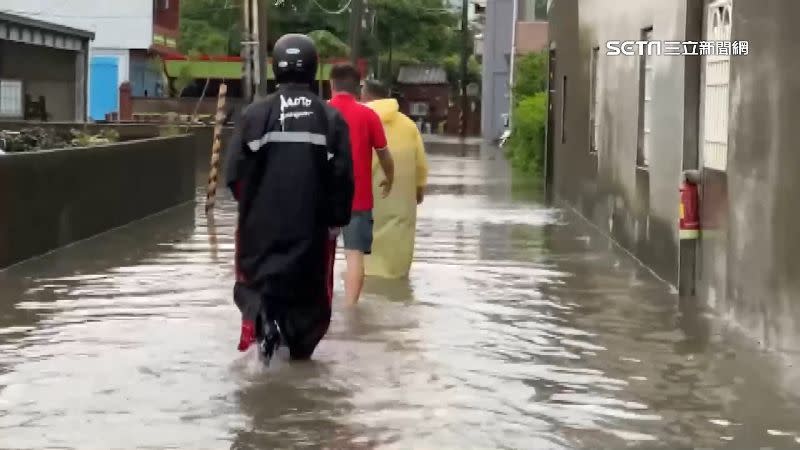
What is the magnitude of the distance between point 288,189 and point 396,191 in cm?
409

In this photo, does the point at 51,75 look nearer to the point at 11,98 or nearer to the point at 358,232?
the point at 11,98

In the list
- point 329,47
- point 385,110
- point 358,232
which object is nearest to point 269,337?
point 358,232

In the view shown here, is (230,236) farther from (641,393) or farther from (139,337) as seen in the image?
(641,393)

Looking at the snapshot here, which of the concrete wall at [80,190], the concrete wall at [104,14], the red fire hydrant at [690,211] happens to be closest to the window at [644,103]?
the red fire hydrant at [690,211]

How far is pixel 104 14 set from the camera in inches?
2066

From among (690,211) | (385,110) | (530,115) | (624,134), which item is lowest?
(690,211)

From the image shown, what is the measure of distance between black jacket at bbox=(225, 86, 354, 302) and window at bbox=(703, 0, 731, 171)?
3553mm

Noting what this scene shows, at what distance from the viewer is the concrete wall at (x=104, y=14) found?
52.1m

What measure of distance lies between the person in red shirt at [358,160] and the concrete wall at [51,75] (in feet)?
88.3

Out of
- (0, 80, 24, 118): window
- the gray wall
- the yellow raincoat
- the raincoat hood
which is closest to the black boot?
the yellow raincoat

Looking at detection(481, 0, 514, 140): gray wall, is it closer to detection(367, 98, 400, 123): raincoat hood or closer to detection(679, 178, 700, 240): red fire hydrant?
detection(367, 98, 400, 123): raincoat hood

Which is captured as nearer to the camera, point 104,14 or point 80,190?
point 80,190

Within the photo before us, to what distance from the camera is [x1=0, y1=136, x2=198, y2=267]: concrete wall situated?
12.7m

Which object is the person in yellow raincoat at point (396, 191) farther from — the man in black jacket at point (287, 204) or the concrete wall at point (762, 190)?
the man in black jacket at point (287, 204)
